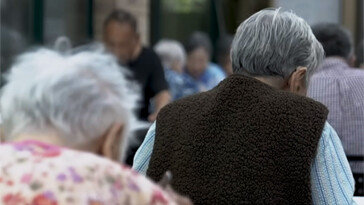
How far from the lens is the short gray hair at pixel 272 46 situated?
158 inches

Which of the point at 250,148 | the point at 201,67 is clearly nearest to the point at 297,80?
the point at 250,148

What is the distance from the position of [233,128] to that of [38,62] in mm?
1046

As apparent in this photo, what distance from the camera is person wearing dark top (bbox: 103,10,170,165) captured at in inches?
362

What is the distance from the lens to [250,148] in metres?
3.74

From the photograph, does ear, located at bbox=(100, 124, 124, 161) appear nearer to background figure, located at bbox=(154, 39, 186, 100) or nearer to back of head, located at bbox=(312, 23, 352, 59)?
back of head, located at bbox=(312, 23, 352, 59)

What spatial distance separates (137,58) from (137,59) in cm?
1

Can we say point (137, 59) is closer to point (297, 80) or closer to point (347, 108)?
point (347, 108)

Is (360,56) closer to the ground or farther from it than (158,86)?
farther from it

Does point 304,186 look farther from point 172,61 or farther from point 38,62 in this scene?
point 172,61

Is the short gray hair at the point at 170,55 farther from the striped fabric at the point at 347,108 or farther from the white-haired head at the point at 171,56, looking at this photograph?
the striped fabric at the point at 347,108

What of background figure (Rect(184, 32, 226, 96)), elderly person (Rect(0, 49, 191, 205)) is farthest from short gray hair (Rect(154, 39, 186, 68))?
elderly person (Rect(0, 49, 191, 205))

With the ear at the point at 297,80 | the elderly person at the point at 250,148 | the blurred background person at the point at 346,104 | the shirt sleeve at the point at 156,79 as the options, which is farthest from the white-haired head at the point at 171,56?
the elderly person at the point at 250,148

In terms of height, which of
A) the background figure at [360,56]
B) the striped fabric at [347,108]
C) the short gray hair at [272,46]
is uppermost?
the short gray hair at [272,46]

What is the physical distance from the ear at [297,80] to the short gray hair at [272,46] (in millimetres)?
20
